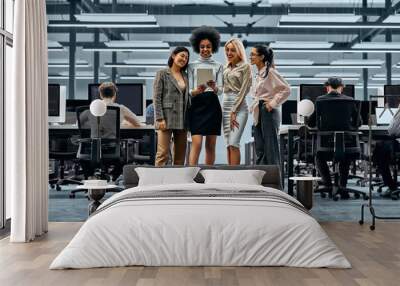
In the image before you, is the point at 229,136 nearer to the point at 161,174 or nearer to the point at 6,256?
the point at 161,174

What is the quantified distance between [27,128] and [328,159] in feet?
13.0

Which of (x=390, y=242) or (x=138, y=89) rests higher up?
(x=138, y=89)

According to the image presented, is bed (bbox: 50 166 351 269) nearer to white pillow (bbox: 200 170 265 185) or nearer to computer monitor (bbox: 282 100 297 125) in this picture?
white pillow (bbox: 200 170 265 185)

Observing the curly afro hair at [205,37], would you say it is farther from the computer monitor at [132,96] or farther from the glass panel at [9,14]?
the computer monitor at [132,96]

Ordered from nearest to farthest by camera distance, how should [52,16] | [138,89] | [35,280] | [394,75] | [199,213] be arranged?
[35,280]
[199,213]
[138,89]
[52,16]
[394,75]

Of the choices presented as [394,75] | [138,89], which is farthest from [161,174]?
[394,75]

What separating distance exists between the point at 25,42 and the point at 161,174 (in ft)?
4.97

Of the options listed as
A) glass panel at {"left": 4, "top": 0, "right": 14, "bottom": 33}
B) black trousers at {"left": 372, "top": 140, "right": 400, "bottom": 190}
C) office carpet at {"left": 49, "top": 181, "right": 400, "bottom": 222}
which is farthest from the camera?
black trousers at {"left": 372, "top": 140, "right": 400, "bottom": 190}

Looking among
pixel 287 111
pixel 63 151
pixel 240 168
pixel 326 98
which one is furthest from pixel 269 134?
pixel 63 151

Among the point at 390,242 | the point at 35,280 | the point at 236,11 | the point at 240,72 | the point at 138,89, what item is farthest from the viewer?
the point at 236,11

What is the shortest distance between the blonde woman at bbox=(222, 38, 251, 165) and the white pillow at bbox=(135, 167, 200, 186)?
0.68 m

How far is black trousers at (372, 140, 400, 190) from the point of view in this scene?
310 inches

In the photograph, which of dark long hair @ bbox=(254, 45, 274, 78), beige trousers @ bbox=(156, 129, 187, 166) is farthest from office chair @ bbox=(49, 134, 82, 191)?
dark long hair @ bbox=(254, 45, 274, 78)

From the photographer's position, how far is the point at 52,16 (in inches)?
570
